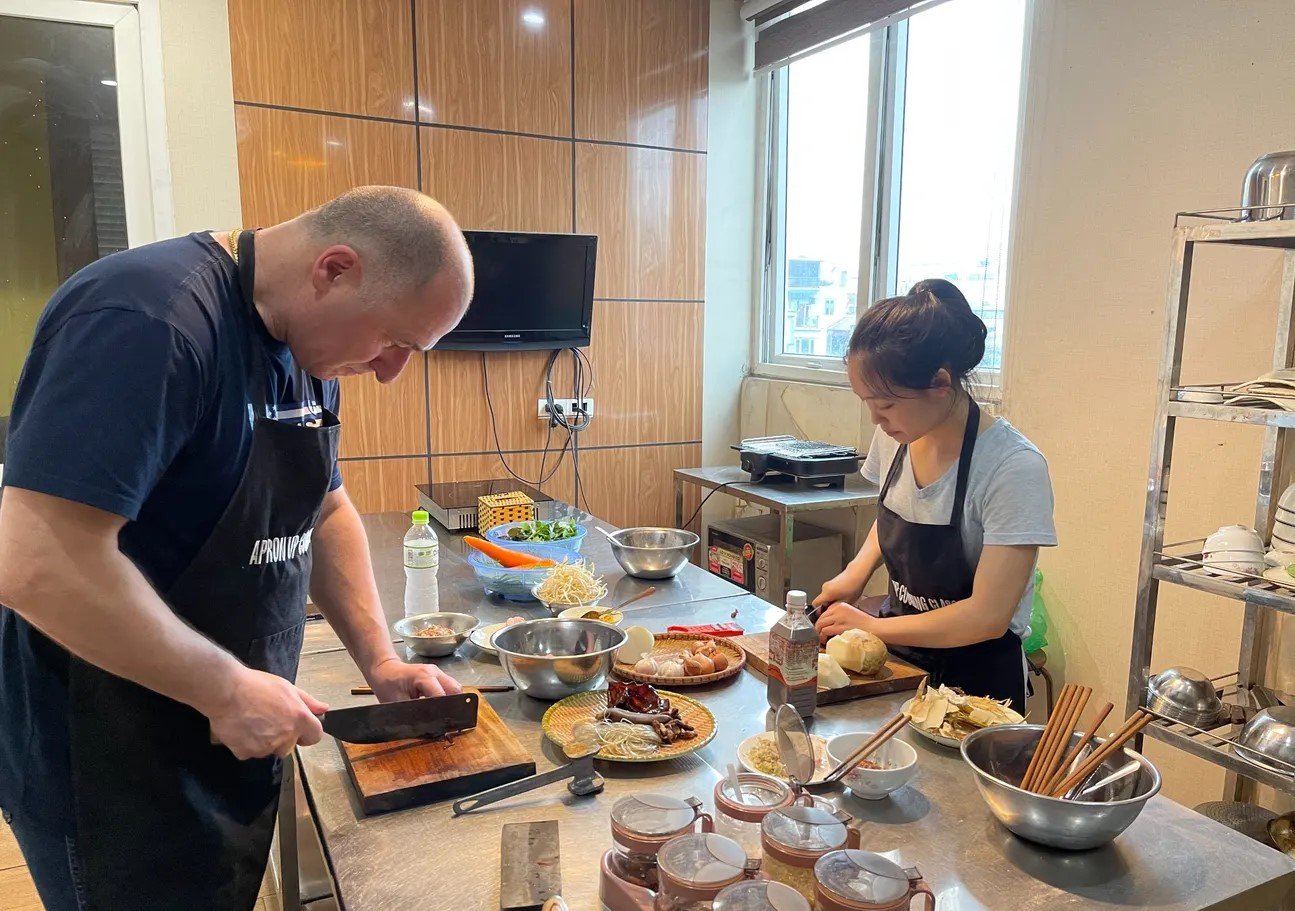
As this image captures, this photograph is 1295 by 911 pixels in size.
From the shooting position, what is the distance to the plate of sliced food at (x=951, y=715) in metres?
1.41

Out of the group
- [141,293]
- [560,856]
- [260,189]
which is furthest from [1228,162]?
[260,189]

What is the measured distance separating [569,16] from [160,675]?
148 inches

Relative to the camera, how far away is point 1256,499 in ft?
7.64

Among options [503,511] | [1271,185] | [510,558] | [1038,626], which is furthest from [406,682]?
[1038,626]

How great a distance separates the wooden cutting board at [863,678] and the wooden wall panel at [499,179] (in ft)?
9.10

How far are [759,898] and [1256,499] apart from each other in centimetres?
213

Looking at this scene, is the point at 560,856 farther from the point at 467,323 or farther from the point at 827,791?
the point at 467,323

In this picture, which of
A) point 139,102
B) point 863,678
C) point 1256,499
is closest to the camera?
point 863,678

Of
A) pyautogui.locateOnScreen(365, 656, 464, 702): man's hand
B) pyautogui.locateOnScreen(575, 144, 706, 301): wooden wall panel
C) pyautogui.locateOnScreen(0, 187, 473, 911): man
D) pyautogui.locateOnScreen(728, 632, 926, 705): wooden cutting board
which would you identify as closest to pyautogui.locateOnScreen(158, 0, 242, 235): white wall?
pyautogui.locateOnScreen(575, 144, 706, 301): wooden wall panel

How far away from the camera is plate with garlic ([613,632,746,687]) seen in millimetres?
1625

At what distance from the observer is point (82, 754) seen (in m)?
1.23

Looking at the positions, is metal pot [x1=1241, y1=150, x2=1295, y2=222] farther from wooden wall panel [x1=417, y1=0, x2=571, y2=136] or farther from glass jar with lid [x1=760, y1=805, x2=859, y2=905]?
wooden wall panel [x1=417, y1=0, x2=571, y2=136]

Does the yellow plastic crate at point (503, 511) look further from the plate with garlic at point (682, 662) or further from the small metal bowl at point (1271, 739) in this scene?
the small metal bowl at point (1271, 739)

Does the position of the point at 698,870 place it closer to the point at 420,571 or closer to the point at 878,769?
the point at 878,769
